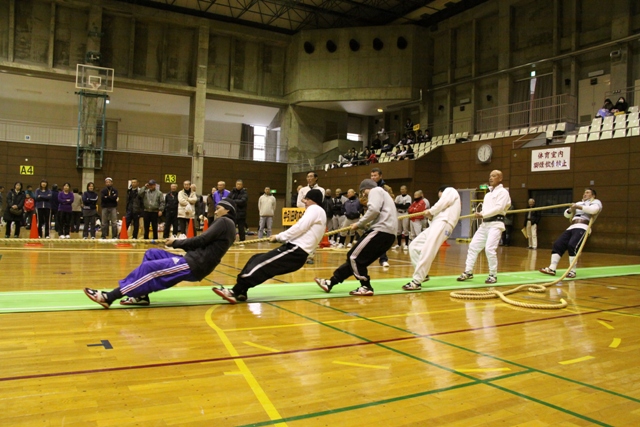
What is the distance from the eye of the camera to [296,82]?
28594 millimetres

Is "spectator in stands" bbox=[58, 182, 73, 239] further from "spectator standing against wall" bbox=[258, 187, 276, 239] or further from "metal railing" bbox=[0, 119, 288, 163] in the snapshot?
"metal railing" bbox=[0, 119, 288, 163]

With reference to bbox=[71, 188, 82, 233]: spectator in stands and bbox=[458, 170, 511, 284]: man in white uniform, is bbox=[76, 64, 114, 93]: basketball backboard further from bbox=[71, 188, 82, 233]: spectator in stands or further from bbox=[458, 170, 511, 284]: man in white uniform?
bbox=[458, 170, 511, 284]: man in white uniform

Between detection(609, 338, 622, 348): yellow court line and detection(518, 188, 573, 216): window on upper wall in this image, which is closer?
detection(609, 338, 622, 348): yellow court line

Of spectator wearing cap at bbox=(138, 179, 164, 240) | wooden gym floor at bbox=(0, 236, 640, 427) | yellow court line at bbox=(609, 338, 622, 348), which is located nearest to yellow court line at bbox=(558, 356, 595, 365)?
wooden gym floor at bbox=(0, 236, 640, 427)

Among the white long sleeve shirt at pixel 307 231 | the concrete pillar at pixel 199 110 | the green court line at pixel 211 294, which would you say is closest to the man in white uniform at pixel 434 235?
the green court line at pixel 211 294

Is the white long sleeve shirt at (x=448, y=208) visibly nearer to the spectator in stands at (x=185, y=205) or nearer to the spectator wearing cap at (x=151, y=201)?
the spectator in stands at (x=185, y=205)

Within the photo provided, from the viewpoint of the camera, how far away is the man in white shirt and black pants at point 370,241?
6258 mm

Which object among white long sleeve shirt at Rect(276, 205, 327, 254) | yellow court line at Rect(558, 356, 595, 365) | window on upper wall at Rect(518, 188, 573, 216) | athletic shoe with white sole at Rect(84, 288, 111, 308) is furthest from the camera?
window on upper wall at Rect(518, 188, 573, 216)

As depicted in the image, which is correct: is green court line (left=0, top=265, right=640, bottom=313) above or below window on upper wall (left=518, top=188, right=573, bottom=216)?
below

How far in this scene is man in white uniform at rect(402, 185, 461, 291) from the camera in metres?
6.87

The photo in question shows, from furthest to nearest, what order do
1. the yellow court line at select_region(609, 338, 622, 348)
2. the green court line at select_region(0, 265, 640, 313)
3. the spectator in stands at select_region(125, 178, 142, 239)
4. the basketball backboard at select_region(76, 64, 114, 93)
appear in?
the basketball backboard at select_region(76, 64, 114, 93) → the spectator in stands at select_region(125, 178, 142, 239) → the green court line at select_region(0, 265, 640, 313) → the yellow court line at select_region(609, 338, 622, 348)

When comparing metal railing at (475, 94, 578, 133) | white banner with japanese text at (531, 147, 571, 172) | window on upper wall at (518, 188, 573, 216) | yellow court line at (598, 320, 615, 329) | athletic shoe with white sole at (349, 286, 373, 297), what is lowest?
yellow court line at (598, 320, 615, 329)

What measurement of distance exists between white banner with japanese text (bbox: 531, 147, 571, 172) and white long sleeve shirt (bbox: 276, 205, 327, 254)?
14.3 m

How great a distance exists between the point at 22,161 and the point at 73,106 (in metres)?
6.19
